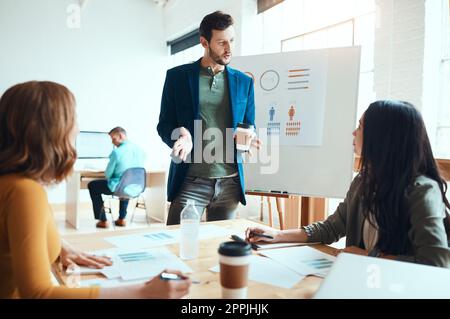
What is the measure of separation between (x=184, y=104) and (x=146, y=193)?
12.8 feet

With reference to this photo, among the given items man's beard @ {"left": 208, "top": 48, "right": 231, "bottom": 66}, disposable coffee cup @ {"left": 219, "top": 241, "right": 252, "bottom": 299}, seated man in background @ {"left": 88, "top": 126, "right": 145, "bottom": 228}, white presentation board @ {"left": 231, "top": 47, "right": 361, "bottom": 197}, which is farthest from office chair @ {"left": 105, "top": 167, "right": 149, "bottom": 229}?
disposable coffee cup @ {"left": 219, "top": 241, "right": 252, "bottom": 299}

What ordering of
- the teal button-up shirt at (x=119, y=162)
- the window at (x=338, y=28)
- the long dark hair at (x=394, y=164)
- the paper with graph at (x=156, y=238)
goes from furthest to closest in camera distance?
the teal button-up shirt at (x=119, y=162), the window at (x=338, y=28), the paper with graph at (x=156, y=238), the long dark hair at (x=394, y=164)

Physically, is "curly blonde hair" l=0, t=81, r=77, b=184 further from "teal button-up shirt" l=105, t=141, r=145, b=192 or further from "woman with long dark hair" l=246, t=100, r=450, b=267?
"teal button-up shirt" l=105, t=141, r=145, b=192

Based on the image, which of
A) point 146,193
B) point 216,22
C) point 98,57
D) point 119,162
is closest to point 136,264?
point 216,22

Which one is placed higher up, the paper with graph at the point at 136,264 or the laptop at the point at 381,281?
the laptop at the point at 381,281

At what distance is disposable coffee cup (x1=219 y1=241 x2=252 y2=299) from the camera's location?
27.9 inches

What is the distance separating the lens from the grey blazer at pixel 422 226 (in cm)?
92

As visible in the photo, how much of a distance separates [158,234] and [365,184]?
0.75 m

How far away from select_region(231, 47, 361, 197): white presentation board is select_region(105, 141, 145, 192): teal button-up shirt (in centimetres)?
235

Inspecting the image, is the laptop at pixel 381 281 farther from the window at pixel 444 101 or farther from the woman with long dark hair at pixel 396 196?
the window at pixel 444 101

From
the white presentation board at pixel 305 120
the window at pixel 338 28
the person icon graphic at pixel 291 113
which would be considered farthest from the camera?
the window at pixel 338 28

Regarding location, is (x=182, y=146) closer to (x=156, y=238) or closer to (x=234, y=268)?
(x=156, y=238)

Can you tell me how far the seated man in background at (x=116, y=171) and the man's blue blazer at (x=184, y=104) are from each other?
2694 millimetres

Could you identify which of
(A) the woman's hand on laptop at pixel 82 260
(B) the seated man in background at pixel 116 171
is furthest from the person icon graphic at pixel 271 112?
(B) the seated man in background at pixel 116 171
